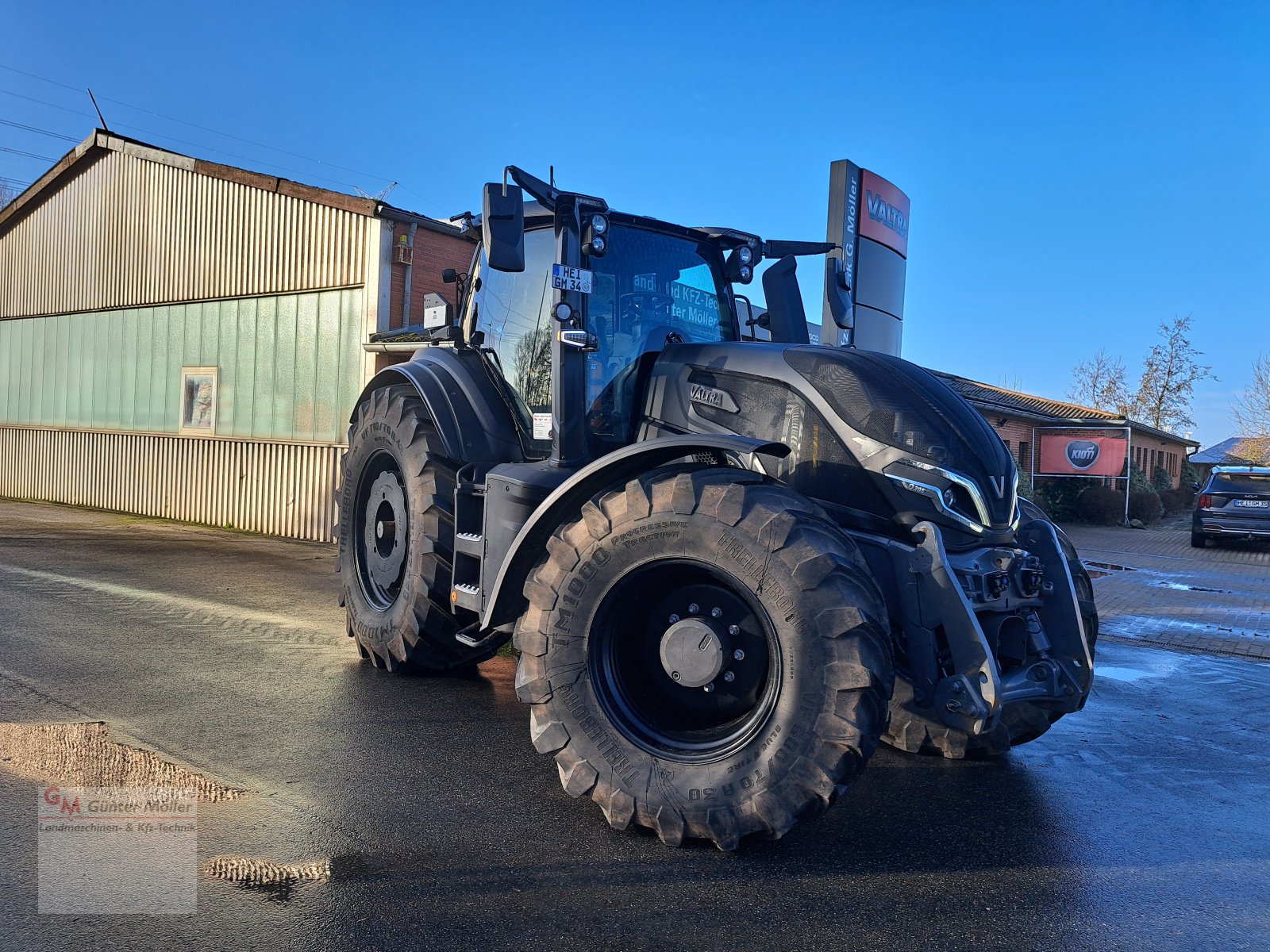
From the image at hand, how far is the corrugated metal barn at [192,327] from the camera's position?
14.0m

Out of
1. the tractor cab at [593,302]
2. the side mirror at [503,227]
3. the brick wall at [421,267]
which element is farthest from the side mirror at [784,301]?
the brick wall at [421,267]

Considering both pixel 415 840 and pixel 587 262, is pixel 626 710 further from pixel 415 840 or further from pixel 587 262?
pixel 587 262

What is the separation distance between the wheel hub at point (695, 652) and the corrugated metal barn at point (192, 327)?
1059cm

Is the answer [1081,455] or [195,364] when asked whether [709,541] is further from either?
[1081,455]

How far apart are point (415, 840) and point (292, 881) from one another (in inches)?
19.5

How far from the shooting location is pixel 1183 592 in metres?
13.1

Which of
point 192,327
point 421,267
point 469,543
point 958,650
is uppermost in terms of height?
A: point 421,267

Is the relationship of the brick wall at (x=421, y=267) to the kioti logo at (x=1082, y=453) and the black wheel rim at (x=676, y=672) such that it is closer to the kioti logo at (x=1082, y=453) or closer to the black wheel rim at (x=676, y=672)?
the black wheel rim at (x=676, y=672)

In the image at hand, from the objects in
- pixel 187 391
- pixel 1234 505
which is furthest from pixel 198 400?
pixel 1234 505

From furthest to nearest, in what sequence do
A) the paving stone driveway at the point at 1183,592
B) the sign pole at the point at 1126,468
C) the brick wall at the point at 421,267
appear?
the sign pole at the point at 1126,468 → the brick wall at the point at 421,267 → the paving stone driveway at the point at 1183,592

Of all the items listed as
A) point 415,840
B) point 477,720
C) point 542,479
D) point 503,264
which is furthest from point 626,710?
point 503,264

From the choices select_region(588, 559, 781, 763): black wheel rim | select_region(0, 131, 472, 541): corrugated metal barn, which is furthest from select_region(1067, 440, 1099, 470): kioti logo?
select_region(588, 559, 781, 763): black wheel rim

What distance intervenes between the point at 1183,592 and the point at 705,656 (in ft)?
38.1

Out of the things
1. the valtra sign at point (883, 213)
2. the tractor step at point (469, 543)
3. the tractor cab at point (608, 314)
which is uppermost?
the valtra sign at point (883, 213)
